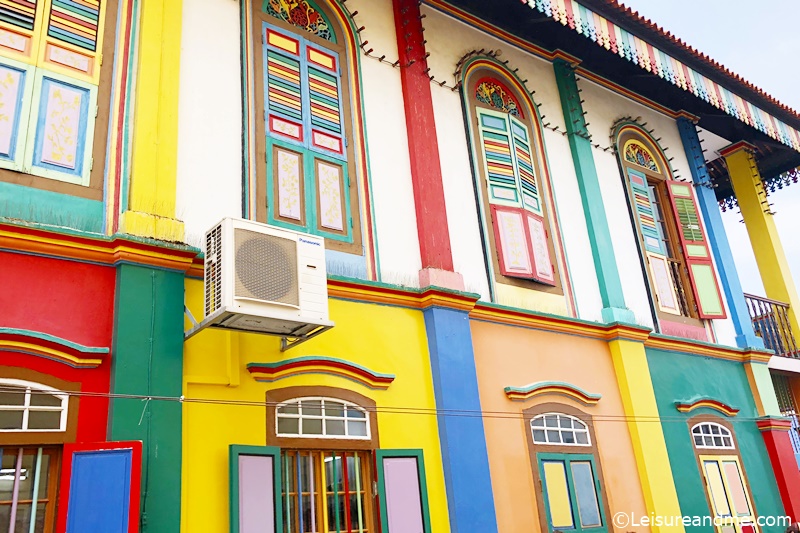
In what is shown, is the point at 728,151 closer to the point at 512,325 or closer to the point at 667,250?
the point at 667,250

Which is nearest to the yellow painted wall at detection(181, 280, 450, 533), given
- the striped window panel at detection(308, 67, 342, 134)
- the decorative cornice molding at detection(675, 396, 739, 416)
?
the striped window panel at detection(308, 67, 342, 134)

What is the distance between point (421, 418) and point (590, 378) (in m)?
2.31

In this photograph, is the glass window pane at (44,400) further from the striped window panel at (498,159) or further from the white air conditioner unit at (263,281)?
the striped window panel at (498,159)

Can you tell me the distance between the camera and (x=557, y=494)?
20.6 ft

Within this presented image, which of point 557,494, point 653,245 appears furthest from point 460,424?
point 653,245

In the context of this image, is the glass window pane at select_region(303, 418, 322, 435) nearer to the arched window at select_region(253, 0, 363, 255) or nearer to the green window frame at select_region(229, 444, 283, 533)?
the green window frame at select_region(229, 444, 283, 533)

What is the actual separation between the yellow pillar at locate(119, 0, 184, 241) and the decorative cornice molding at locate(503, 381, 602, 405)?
3.22 meters

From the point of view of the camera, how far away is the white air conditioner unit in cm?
436

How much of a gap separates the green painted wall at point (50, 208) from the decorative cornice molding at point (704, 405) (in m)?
6.17

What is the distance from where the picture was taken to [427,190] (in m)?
6.59

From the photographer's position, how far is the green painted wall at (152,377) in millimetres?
4164

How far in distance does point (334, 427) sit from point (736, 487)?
5145 millimetres

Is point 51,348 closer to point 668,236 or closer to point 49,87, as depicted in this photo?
point 49,87

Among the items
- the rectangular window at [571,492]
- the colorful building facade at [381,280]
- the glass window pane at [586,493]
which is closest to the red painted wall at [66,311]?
the colorful building facade at [381,280]
